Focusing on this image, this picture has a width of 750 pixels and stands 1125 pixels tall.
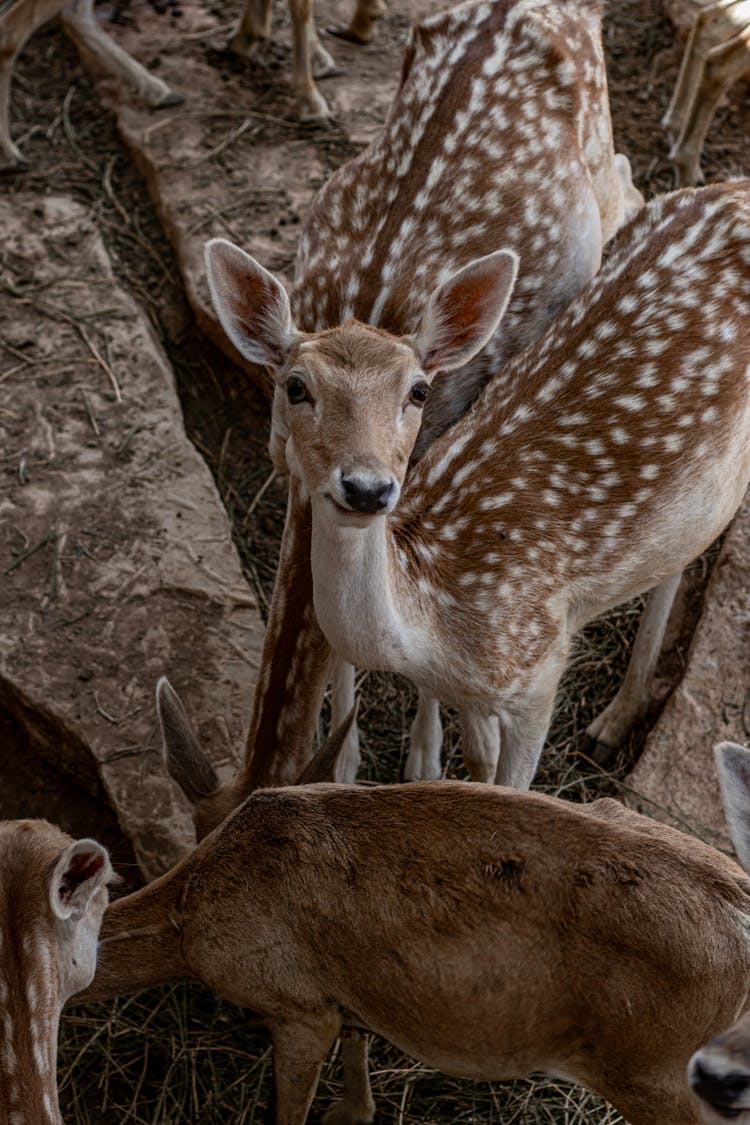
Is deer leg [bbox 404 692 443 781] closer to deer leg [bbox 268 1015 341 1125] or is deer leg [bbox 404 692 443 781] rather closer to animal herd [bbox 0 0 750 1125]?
animal herd [bbox 0 0 750 1125]

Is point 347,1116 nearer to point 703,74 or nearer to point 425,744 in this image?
point 425,744

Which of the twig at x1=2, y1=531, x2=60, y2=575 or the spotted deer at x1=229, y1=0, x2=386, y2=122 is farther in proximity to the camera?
the spotted deer at x1=229, y1=0, x2=386, y2=122

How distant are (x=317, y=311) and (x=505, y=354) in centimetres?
60

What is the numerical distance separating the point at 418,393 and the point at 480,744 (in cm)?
108

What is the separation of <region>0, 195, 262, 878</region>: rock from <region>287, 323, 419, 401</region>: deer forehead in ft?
4.42

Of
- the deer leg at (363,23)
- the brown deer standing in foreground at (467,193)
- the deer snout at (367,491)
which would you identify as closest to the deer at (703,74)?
the brown deer standing in foreground at (467,193)

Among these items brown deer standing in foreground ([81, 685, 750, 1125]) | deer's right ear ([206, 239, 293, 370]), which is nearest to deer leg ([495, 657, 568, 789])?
brown deer standing in foreground ([81, 685, 750, 1125])

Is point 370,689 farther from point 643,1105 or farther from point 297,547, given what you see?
point 643,1105

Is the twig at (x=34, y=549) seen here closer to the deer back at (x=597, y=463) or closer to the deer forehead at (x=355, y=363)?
the deer back at (x=597, y=463)

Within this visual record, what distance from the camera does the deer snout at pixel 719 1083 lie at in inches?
88.7

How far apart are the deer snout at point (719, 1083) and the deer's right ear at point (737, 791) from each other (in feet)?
1.72

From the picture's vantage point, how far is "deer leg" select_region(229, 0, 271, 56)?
248 inches

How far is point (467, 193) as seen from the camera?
4.19 meters

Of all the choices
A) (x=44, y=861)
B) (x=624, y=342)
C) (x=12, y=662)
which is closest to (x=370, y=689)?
(x=12, y=662)
